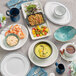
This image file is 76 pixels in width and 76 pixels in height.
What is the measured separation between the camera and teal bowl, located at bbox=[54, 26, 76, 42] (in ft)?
5.93

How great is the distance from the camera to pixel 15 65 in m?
1.63

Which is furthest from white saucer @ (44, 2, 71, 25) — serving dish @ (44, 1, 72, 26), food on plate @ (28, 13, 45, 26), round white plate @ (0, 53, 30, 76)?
round white plate @ (0, 53, 30, 76)

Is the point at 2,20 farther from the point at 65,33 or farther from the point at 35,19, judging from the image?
the point at 65,33

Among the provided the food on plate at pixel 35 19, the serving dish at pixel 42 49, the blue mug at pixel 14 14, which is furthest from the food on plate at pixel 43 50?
the blue mug at pixel 14 14

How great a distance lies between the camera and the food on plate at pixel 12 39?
1698 millimetres

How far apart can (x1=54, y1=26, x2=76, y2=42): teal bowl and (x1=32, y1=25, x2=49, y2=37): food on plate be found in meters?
0.12

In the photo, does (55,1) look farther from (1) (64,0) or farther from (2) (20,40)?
(2) (20,40)

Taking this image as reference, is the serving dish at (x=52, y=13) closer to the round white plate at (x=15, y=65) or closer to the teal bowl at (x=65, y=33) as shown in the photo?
the teal bowl at (x=65, y=33)

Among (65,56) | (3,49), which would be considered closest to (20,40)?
(3,49)

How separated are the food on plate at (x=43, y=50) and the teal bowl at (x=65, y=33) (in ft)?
0.61

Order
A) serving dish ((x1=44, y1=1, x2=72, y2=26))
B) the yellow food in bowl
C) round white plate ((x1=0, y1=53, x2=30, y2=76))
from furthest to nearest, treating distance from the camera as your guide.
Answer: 1. serving dish ((x1=44, y1=1, x2=72, y2=26))
2. the yellow food in bowl
3. round white plate ((x1=0, y1=53, x2=30, y2=76))

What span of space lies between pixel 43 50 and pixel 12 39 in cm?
36

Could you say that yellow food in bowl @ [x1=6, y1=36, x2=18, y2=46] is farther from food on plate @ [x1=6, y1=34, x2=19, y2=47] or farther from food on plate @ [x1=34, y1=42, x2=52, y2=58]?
food on plate @ [x1=34, y1=42, x2=52, y2=58]

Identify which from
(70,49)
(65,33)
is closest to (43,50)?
(70,49)
